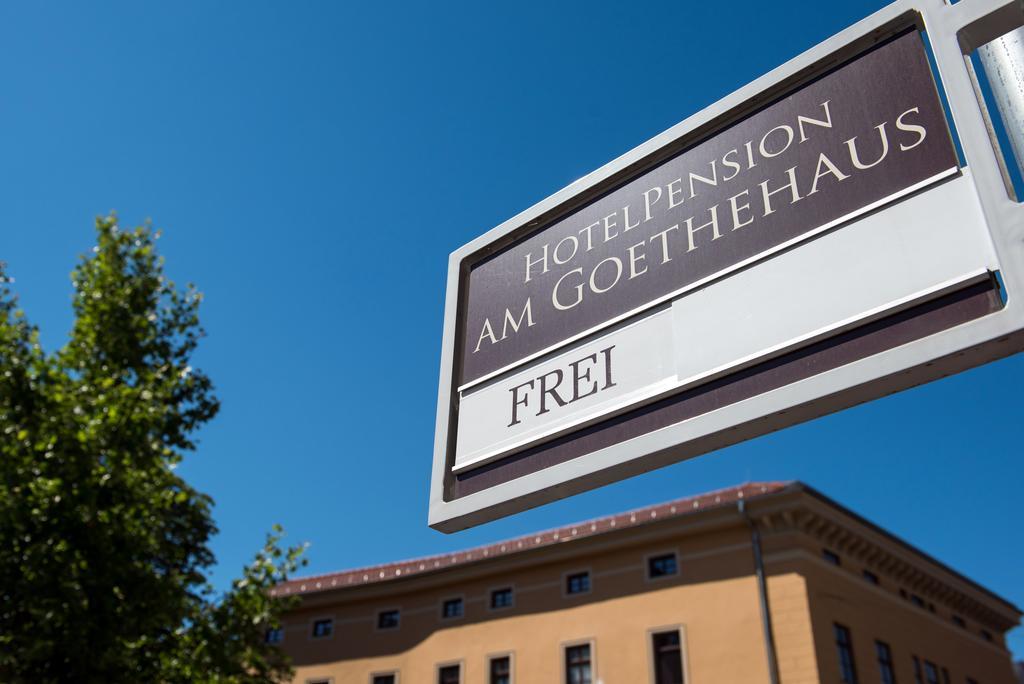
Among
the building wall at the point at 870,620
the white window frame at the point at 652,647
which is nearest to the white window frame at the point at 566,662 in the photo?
the white window frame at the point at 652,647

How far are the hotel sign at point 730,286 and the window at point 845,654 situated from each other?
24.3m

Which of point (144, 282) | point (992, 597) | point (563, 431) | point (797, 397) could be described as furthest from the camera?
point (992, 597)

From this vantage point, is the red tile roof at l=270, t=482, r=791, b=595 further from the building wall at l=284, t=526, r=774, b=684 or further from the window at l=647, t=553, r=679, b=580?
the window at l=647, t=553, r=679, b=580

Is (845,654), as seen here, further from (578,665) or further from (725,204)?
(725,204)

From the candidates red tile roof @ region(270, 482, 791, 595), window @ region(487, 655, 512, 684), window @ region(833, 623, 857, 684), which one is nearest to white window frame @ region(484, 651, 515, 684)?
window @ region(487, 655, 512, 684)

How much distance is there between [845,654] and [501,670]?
10.8 m

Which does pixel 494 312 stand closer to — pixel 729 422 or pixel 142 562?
pixel 729 422

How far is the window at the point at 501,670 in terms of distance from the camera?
87.2 feet

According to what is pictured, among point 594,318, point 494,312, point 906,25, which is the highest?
point 906,25

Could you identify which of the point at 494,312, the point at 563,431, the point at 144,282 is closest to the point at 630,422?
the point at 563,431

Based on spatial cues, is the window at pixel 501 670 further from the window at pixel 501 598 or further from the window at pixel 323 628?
the window at pixel 323 628

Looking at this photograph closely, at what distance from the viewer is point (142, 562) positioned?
449 inches

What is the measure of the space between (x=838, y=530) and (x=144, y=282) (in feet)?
69.1

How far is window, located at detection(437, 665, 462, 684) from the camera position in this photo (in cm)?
2763
